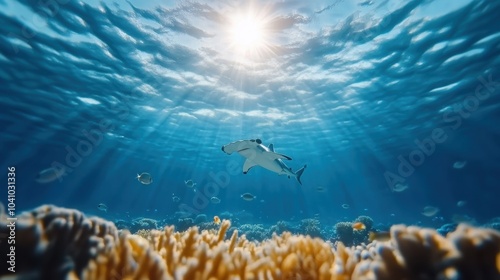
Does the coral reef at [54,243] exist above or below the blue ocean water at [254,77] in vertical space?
below

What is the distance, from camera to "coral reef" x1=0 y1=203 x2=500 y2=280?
1671 mm

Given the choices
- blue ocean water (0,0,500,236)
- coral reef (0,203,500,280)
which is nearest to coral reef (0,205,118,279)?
coral reef (0,203,500,280)

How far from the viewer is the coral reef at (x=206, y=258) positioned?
167cm

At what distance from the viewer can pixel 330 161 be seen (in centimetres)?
5400

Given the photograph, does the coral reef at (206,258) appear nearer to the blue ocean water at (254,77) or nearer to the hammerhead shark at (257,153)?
the hammerhead shark at (257,153)

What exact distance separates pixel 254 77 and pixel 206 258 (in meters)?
19.2

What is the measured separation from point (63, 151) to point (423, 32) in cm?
4901

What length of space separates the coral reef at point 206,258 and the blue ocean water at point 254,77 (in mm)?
10542

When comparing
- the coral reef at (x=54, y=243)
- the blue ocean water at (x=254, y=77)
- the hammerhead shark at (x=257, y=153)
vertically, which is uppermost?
the blue ocean water at (x=254, y=77)

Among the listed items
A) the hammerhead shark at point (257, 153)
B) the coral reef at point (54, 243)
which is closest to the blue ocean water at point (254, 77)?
the hammerhead shark at point (257, 153)

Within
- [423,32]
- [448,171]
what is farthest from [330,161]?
[423,32]

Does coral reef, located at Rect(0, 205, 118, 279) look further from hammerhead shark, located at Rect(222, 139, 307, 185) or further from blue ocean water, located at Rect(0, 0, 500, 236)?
blue ocean water, located at Rect(0, 0, 500, 236)

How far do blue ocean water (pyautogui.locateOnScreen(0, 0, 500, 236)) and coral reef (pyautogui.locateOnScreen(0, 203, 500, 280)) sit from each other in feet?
34.6

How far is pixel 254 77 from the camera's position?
2056cm
